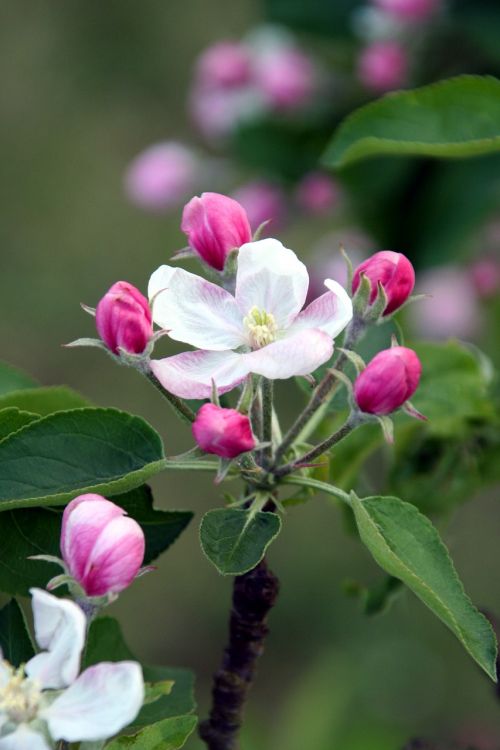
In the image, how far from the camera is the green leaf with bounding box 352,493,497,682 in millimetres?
642

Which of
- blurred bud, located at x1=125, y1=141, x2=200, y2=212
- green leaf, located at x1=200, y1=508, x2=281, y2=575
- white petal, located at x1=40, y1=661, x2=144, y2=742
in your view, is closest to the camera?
white petal, located at x1=40, y1=661, x2=144, y2=742

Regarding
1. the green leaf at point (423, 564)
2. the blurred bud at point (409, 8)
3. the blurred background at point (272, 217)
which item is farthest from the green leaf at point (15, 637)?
the blurred bud at point (409, 8)

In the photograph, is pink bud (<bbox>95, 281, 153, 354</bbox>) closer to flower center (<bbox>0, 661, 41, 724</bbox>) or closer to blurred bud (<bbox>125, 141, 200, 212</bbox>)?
flower center (<bbox>0, 661, 41, 724</bbox>)

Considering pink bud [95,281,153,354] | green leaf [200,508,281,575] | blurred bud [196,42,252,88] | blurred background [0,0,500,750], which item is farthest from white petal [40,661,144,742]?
blurred bud [196,42,252,88]

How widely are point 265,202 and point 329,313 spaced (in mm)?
1111

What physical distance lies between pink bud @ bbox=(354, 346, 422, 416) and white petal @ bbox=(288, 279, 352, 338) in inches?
1.3

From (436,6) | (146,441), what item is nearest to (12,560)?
(146,441)

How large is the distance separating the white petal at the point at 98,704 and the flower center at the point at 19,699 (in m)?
0.01

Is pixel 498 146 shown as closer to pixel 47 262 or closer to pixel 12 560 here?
pixel 12 560

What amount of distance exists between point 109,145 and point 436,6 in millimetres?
1904

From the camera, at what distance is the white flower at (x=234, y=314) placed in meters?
0.71

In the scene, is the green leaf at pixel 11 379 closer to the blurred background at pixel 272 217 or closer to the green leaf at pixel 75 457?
the green leaf at pixel 75 457

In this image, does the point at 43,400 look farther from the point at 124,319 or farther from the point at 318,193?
the point at 318,193

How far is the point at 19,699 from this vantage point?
2.06ft
